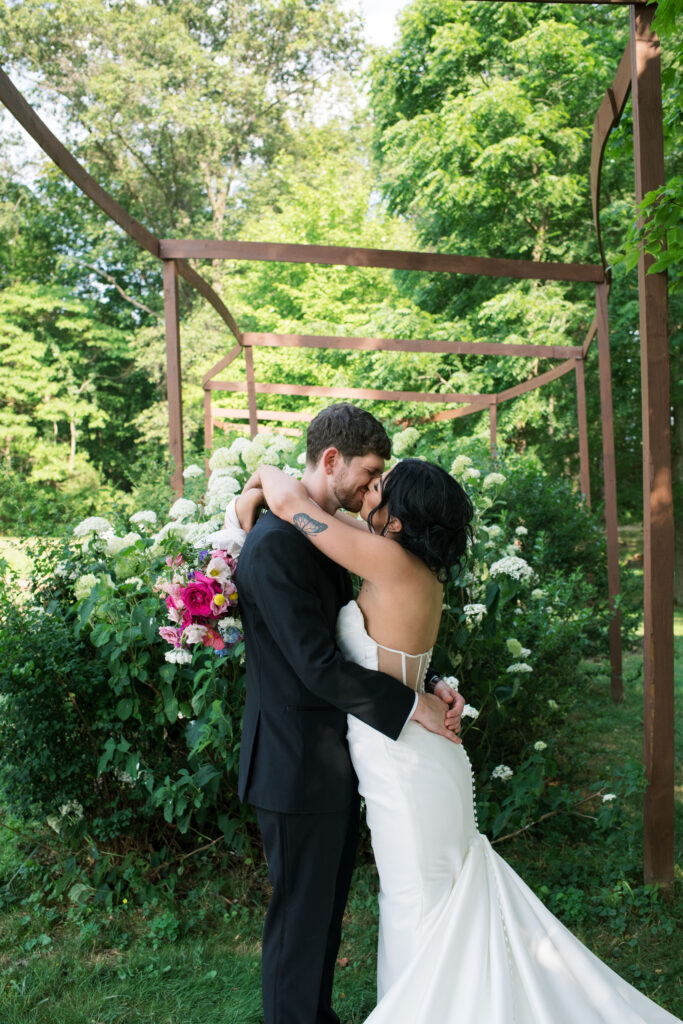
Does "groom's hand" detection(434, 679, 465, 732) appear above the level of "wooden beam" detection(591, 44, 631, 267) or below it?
below

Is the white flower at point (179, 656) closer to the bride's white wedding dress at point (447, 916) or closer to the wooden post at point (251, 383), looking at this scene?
the bride's white wedding dress at point (447, 916)

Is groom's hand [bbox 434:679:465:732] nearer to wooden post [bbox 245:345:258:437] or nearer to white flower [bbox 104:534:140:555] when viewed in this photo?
white flower [bbox 104:534:140:555]

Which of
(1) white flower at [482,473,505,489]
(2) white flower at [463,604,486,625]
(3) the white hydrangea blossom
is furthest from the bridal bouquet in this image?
(1) white flower at [482,473,505,489]

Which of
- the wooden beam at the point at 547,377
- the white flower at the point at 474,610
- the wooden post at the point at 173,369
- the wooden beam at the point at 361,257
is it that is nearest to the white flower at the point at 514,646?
the white flower at the point at 474,610

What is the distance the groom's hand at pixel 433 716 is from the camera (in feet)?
8.00

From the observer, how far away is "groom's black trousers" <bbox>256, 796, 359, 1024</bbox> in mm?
2424

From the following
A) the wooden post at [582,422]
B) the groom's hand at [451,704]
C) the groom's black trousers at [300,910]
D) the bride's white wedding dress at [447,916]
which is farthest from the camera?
the wooden post at [582,422]

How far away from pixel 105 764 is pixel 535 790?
197 centimetres

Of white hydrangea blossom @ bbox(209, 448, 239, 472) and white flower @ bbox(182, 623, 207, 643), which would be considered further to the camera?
white hydrangea blossom @ bbox(209, 448, 239, 472)

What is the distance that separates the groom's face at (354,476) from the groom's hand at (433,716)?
0.66 m

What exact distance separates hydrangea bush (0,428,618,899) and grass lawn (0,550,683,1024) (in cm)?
24

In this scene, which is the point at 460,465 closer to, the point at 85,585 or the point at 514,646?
the point at 514,646

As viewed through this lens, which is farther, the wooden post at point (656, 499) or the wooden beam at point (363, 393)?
the wooden beam at point (363, 393)

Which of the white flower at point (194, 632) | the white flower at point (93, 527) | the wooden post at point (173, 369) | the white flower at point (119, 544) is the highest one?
the wooden post at point (173, 369)
